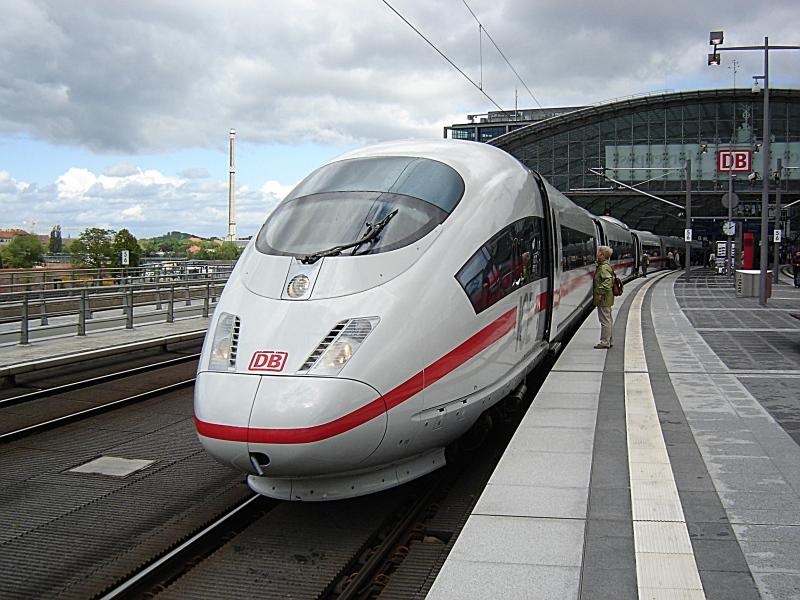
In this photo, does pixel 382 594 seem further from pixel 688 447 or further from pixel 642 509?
pixel 688 447

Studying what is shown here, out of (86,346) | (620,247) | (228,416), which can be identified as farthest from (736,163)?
(228,416)

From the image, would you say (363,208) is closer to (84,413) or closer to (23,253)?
(84,413)

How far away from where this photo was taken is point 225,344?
5.71 meters

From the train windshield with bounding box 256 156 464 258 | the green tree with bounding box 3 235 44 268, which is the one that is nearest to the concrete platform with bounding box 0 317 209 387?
the train windshield with bounding box 256 156 464 258

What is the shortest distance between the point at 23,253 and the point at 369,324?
50.0 metres

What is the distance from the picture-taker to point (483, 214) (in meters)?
6.98

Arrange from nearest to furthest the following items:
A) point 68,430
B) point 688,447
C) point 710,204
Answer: point 688,447
point 68,430
point 710,204

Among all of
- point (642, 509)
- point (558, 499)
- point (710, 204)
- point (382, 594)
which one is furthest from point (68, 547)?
point (710, 204)

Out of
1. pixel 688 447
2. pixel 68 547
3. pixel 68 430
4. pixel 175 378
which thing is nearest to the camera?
pixel 68 547

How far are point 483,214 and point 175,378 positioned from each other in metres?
7.42

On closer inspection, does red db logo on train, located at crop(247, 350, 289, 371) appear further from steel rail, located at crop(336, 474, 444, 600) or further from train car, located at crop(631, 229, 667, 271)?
train car, located at crop(631, 229, 667, 271)

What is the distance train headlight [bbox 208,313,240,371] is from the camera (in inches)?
217

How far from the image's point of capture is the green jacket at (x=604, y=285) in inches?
493

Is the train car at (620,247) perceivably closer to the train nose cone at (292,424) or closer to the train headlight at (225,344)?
the train headlight at (225,344)
